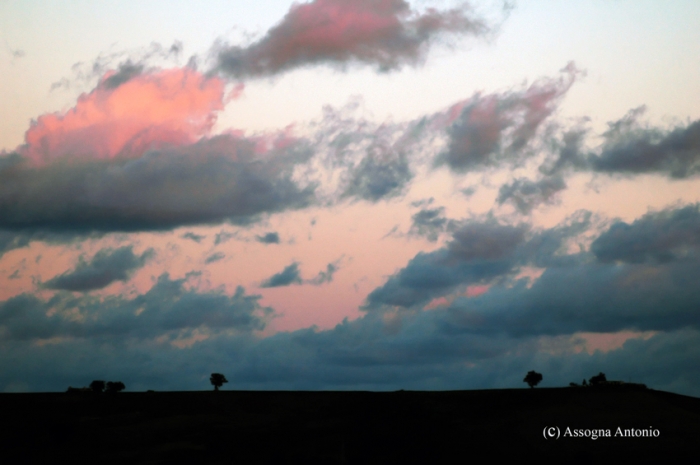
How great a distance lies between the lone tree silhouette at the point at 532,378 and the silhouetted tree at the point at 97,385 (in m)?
108

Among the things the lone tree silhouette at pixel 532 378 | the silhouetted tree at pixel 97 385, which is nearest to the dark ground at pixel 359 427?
the silhouetted tree at pixel 97 385

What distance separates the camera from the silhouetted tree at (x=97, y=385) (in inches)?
7169

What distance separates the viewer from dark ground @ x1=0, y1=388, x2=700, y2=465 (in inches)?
4599

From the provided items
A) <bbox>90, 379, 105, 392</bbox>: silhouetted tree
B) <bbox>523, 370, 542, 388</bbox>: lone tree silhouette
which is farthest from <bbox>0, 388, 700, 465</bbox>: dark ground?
<bbox>523, 370, 542, 388</bbox>: lone tree silhouette

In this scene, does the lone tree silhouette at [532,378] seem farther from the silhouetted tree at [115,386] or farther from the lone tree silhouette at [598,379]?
the silhouetted tree at [115,386]

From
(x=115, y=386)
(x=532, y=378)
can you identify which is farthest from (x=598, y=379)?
(x=115, y=386)

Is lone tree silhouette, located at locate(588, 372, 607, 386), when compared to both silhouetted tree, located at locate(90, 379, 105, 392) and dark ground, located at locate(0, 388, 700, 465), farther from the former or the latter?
silhouetted tree, located at locate(90, 379, 105, 392)

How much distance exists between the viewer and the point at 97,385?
183 metres

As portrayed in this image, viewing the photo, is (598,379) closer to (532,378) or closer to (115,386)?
(532,378)

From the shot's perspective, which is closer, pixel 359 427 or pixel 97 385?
pixel 359 427

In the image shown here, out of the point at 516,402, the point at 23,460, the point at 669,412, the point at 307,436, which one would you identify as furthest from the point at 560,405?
the point at 23,460

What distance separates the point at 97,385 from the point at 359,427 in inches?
3262

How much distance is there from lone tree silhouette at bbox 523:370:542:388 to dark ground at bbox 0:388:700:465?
104 ft

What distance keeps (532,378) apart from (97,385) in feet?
364
